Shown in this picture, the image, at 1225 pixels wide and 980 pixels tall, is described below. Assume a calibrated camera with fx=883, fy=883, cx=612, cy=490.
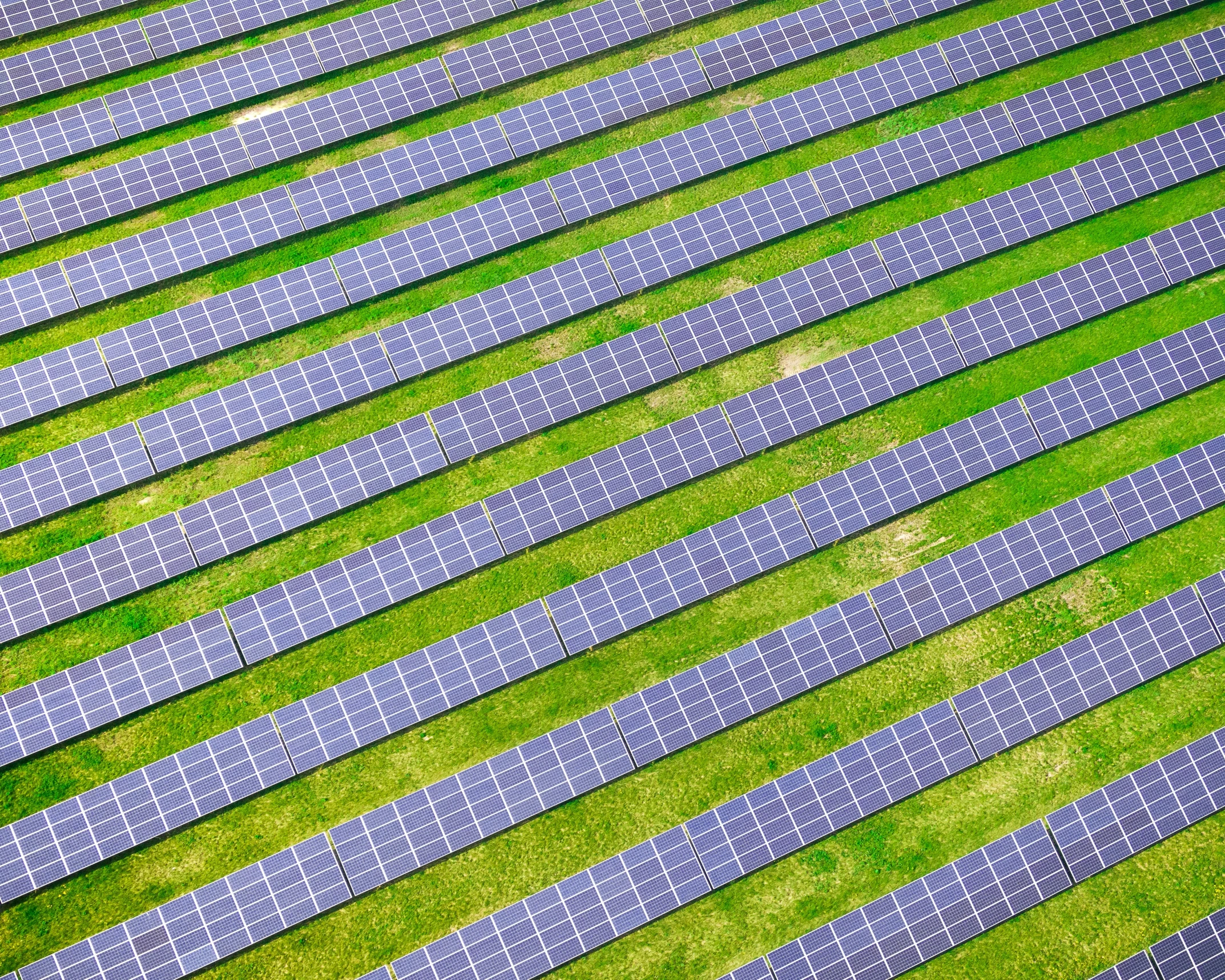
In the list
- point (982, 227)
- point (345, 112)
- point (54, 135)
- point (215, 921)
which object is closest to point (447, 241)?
point (345, 112)

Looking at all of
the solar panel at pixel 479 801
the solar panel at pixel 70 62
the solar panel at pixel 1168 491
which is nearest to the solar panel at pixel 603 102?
the solar panel at pixel 70 62

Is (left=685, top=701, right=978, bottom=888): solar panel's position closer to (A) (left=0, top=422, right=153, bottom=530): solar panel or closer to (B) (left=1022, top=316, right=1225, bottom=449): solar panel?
(B) (left=1022, top=316, right=1225, bottom=449): solar panel

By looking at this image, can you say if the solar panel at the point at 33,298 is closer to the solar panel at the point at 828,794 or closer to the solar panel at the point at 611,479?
the solar panel at the point at 611,479

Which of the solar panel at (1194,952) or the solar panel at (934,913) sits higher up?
the solar panel at (934,913)

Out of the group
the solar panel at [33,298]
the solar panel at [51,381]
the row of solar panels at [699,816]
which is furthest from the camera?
the solar panel at [33,298]

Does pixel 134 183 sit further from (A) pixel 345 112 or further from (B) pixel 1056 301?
(B) pixel 1056 301

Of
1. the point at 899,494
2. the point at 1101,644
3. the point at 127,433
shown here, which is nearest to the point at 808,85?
the point at 899,494

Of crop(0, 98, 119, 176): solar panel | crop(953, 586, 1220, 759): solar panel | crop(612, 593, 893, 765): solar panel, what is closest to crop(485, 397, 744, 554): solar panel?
crop(612, 593, 893, 765): solar panel

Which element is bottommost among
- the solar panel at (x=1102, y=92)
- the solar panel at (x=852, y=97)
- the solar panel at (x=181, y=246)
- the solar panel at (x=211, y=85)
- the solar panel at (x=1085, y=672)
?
the solar panel at (x=1085, y=672)
